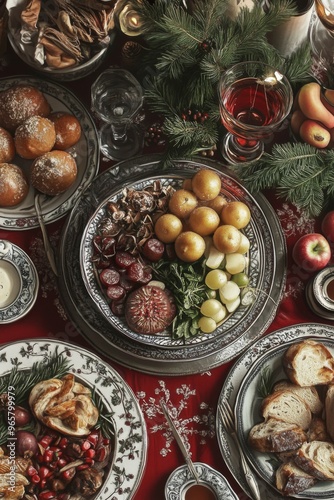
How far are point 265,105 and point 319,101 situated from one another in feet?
0.44

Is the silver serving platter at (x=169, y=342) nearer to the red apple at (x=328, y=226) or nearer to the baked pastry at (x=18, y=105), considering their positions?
the red apple at (x=328, y=226)

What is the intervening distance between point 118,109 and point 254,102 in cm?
33

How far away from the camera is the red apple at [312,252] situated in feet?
5.72

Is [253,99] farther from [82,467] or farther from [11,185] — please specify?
[82,467]

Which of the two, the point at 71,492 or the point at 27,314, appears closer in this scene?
the point at 71,492

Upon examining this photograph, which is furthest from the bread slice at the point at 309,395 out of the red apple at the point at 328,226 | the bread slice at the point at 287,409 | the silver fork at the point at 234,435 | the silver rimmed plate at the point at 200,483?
the red apple at the point at 328,226

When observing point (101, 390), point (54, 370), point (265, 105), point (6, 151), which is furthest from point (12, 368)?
point (265, 105)

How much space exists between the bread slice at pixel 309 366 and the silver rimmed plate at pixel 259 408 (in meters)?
0.04

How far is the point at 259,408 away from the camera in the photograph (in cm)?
168

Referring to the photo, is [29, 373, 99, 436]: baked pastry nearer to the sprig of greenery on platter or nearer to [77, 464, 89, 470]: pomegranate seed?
[77, 464, 89, 470]: pomegranate seed

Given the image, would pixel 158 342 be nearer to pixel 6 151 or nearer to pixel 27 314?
pixel 27 314

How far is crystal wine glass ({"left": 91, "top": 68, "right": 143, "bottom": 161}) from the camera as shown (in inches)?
70.4

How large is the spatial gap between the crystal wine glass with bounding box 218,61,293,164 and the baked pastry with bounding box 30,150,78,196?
1.24ft

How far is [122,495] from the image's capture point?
5.33ft
